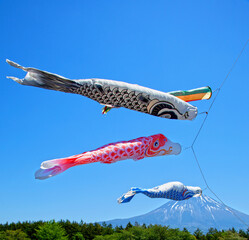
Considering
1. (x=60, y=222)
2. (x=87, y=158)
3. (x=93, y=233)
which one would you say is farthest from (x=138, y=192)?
(x=60, y=222)

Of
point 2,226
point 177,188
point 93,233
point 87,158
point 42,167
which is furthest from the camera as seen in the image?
point 2,226

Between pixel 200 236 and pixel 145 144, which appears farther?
pixel 200 236

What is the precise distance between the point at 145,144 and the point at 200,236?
27.3m

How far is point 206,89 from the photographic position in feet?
24.9

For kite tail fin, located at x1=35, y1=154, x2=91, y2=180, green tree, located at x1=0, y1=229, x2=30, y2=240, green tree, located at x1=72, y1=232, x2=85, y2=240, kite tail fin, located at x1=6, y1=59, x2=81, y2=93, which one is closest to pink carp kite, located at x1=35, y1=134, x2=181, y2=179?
kite tail fin, located at x1=35, y1=154, x2=91, y2=180

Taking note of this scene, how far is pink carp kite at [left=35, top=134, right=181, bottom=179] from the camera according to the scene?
20.3 ft

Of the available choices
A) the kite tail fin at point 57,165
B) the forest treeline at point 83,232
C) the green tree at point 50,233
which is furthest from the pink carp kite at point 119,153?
the green tree at point 50,233

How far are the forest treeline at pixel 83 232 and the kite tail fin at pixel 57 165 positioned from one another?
20867mm

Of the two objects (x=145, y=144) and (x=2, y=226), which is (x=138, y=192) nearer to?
(x=145, y=144)

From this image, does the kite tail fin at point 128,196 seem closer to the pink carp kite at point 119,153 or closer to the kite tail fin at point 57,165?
the pink carp kite at point 119,153

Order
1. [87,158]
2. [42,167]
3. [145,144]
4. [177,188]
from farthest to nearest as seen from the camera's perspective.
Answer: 1. [177,188]
2. [145,144]
3. [87,158]
4. [42,167]

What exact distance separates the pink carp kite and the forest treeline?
19920 mm

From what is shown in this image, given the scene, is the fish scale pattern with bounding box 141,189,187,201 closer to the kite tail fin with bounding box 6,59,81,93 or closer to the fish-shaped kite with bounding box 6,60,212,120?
the fish-shaped kite with bounding box 6,60,212,120

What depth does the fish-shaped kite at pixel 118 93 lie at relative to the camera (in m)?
6.08
